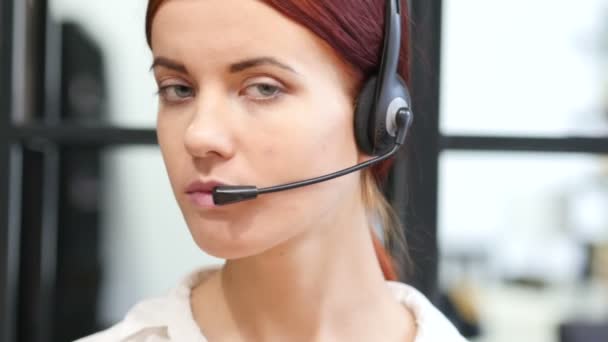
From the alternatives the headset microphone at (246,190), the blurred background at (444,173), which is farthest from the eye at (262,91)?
the blurred background at (444,173)

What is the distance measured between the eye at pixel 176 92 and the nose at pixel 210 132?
6cm

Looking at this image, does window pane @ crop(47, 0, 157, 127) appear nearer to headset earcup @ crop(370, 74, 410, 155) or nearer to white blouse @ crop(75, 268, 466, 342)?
white blouse @ crop(75, 268, 466, 342)

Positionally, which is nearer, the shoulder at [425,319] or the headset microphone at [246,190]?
the headset microphone at [246,190]

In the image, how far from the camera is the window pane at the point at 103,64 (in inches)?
73.1

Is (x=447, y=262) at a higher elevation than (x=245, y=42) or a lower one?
lower

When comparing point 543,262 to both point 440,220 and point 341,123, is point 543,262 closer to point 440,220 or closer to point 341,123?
point 440,220

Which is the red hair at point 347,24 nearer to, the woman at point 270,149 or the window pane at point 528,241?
the woman at point 270,149

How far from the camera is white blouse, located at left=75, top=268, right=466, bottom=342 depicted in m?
1.05

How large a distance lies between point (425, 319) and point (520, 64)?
866 mm

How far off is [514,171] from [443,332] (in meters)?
0.81

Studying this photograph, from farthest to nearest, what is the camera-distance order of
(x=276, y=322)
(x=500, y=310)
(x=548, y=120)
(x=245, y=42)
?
1. (x=500, y=310)
2. (x=548, y=120)
3. (x=276, y=322)
4. (x=245, y=42)

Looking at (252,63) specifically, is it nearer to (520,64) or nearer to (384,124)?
(384,124)

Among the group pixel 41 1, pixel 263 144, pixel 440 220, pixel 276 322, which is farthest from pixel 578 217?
pixel 41 1

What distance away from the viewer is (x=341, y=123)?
955mm
